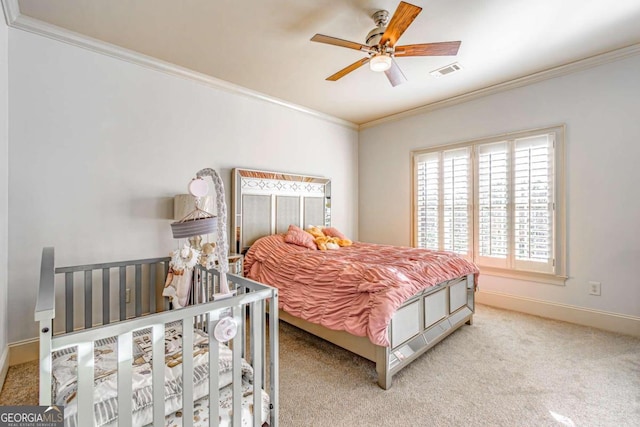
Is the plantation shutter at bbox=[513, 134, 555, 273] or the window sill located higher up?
the plantation shutter at bbox=[513, 134, 555, 273]

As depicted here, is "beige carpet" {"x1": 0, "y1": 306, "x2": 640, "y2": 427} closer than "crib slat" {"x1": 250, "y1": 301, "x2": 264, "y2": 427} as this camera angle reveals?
No

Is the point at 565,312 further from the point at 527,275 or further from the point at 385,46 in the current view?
the point at 385,46

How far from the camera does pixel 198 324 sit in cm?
223

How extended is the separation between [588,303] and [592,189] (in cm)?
116

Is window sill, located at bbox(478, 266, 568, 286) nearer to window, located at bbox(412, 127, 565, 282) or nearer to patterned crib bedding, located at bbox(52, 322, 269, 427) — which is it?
window, located at bbox(412, 127, 565, 282)

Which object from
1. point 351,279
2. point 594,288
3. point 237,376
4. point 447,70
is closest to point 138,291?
point 237,376

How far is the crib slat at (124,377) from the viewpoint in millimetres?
918

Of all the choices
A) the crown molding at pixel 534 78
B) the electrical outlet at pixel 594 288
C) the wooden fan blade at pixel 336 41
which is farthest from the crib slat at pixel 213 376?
the crown molding at pixel 534 78

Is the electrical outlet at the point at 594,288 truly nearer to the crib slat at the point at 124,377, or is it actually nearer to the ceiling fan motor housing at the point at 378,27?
the ceiling fan motor housing at the point at 378,27

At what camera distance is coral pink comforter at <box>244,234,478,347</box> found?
2.00m

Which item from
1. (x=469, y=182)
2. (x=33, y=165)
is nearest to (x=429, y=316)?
(x=469, y=182)

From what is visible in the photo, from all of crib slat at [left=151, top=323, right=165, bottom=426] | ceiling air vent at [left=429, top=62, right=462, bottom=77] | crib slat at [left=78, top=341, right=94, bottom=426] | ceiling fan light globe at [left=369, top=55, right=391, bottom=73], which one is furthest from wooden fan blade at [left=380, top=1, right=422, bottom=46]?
crib slat at [left=78, top=341, right=94, bottom=426]

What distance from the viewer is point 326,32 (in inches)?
97.0

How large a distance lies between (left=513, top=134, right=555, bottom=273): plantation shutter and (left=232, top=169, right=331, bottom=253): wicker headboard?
95.7 inches
